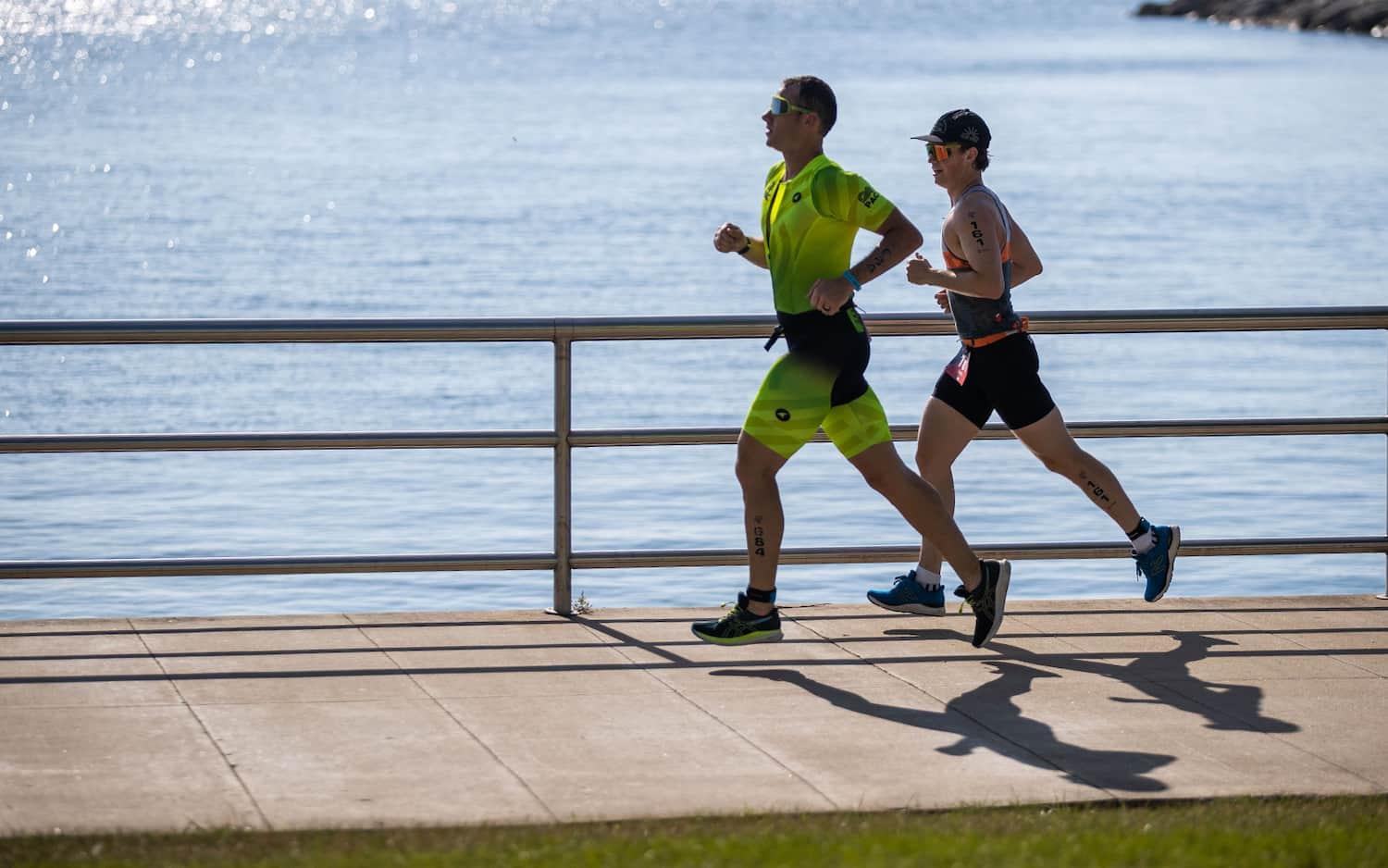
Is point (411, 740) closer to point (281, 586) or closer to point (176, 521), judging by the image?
point (281, 586)

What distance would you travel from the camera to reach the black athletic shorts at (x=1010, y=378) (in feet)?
25.2

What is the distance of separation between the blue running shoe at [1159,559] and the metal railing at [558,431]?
19.7 inches

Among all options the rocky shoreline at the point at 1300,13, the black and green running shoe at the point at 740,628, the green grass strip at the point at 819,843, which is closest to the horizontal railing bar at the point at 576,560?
the black and green running shoe at the point at 740,628

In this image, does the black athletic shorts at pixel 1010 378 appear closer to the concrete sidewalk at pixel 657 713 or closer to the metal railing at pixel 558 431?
the metal railing at pixel 558 431

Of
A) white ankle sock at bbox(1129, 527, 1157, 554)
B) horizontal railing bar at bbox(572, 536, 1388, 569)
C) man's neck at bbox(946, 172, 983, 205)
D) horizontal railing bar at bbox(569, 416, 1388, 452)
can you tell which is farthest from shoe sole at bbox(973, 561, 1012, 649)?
man's neck at bbox(946, 172, 983, 205)

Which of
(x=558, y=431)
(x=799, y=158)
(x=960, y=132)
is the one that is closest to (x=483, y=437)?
(x=558, y=431)

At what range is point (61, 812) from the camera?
5.61m

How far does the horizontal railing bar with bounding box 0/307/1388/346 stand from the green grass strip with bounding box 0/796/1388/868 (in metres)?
2.65

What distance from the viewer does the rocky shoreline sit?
110 meters

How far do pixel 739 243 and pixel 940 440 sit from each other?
1.13 meters

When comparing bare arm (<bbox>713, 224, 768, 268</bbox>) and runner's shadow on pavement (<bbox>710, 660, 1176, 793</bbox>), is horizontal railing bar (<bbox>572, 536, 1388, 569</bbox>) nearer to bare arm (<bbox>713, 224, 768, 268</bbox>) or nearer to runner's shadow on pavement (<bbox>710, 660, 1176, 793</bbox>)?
runner's shadow on pavement (<bbox>710, 660, 1176, 793</bbox>)

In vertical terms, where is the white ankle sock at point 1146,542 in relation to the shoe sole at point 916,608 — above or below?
above

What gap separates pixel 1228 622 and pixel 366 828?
3.94 m

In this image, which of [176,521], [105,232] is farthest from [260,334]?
[105,232]
